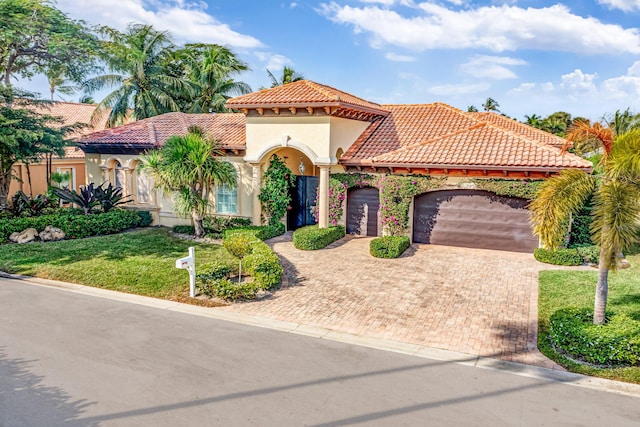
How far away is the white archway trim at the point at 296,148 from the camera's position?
18.6 m

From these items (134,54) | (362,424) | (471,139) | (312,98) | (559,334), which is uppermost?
(134,54)

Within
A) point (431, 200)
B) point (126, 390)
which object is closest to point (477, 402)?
point (126, 390)

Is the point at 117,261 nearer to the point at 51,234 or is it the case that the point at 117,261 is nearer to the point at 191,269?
the point at 191,269

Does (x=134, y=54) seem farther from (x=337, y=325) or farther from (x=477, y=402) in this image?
(x=477, y=402)

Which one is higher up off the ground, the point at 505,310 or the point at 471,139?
the point at 471,139

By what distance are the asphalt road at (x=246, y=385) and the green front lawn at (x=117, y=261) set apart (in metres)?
2.90

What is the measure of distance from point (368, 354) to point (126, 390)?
4320mm

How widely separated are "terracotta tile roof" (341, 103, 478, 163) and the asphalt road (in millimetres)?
11145

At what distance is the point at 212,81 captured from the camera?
36.9 meters

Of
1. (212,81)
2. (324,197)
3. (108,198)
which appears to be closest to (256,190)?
(324,197)

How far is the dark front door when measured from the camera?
21.1 meters

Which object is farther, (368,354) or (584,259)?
(584,259)

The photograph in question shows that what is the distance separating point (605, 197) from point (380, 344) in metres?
5.02

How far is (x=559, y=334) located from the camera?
905 cm
